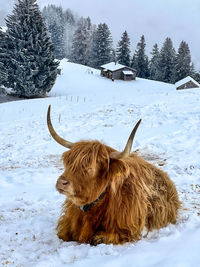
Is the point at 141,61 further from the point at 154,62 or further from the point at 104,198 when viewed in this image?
→ the point at 104,198

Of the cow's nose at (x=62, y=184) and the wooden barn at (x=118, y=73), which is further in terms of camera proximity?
the wooden barn at (x=118, y=73)

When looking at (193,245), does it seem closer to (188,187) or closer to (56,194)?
(188,187)

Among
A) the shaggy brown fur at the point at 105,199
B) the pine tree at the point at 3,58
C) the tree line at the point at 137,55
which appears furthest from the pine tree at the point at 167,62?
the shaggy brown fur at the point at 105,199

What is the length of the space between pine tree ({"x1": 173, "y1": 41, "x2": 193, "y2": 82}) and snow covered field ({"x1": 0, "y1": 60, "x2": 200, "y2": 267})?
36.9m

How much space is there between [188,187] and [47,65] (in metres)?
25.3

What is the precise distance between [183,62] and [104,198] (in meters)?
51.0

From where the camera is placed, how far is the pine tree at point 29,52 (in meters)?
27.2

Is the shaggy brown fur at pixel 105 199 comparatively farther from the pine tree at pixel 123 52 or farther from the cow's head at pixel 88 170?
the pine tree at pixel 123 52

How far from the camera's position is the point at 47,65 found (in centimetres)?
2805

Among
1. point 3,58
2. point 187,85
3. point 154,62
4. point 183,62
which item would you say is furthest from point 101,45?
point 3,58

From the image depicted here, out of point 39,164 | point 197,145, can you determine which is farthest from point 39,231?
point 197,145

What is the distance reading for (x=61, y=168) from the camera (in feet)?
25.0

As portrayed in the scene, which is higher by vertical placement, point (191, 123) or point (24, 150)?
point (191, 123)

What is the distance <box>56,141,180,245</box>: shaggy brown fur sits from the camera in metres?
3.16
